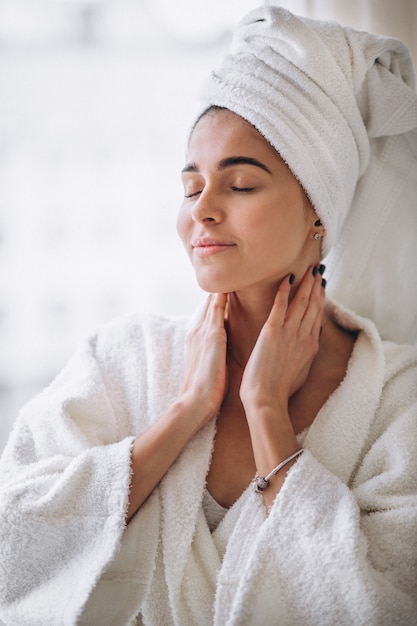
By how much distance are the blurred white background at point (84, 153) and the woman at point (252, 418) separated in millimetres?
245

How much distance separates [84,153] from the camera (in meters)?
1.36

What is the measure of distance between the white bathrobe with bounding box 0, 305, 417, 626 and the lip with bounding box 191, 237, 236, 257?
11.8 inches

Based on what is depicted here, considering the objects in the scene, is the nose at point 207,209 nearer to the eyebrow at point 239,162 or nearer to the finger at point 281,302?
the eyebrow at point 239,162

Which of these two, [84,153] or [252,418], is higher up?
[84,153]

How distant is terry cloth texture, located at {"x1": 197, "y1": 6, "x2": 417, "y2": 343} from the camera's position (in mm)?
1009

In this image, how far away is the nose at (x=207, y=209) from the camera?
98 centimetres

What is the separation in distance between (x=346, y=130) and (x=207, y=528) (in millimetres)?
808

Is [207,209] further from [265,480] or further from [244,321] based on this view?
[265,480]

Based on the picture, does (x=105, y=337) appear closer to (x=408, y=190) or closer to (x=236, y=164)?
(x=236, y=164)

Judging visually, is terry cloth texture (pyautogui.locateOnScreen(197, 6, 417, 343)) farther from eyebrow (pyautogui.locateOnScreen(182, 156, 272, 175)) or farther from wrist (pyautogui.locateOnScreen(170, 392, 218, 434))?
wrist (pyautogui.locateOnScreen(170, 392, 218, 434))

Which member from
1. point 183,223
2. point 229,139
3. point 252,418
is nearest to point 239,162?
point 229,139

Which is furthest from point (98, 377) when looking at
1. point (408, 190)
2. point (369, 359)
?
point (408, 190)

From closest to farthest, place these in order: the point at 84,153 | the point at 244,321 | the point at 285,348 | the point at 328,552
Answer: the point at 328,552, the point at 285,348, the point at 244,321, the point at 84,153

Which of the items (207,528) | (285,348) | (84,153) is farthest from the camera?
(84,153)
